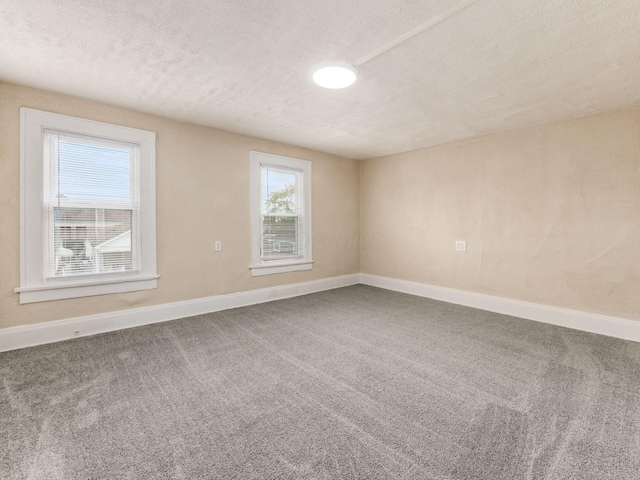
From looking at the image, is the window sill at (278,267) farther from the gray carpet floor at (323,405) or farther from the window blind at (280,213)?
the gray carpet floor at (323,405)

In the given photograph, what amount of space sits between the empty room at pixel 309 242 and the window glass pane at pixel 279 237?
4cm

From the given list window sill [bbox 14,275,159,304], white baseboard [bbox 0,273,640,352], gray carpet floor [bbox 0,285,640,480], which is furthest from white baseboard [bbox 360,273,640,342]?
window sill [bbox 14,275,159,304]

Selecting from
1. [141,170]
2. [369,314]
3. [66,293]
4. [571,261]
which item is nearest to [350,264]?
[369,314]

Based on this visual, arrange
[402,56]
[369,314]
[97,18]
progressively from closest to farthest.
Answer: [97,18] < [402,56] < [369,314]

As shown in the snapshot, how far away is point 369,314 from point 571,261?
7.66 feet

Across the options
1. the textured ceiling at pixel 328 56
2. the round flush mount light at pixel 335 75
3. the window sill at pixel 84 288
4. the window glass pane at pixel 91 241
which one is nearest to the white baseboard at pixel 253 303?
the window sill at pixel 84 288

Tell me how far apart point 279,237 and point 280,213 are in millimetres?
366

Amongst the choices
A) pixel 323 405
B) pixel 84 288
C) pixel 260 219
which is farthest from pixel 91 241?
pixel 323 405

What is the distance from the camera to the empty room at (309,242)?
5.29ft

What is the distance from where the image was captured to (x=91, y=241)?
303 cm

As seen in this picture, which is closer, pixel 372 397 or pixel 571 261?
pixel 372 397

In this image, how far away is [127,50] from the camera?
81.9 inches

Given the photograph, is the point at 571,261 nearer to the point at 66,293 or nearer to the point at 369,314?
the point at 369,314

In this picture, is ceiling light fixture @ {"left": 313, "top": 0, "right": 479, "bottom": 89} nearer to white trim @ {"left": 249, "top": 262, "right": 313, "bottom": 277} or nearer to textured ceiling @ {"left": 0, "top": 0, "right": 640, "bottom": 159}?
textured ceiling @ {"left": 0, "top": 0, "right": 640, "bottom": 159}
